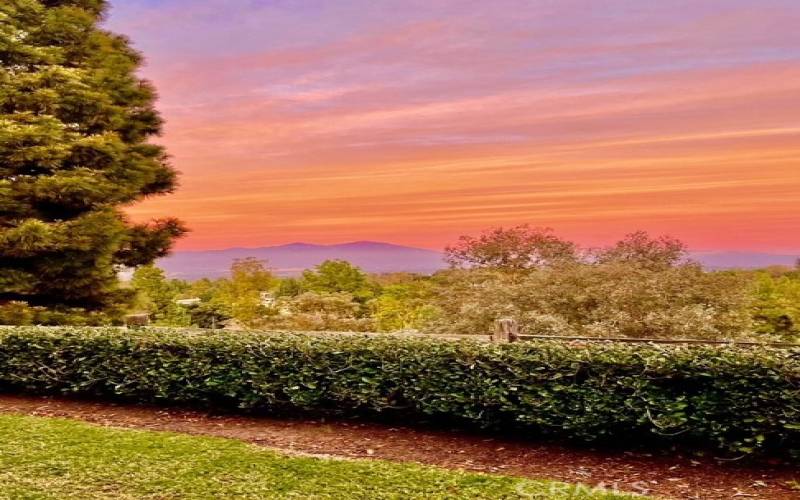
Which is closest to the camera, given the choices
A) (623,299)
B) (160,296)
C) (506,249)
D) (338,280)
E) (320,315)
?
(623,299)

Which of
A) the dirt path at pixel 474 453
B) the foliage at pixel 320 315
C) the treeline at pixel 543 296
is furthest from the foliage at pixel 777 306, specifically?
the dirt path at pixel 474 453

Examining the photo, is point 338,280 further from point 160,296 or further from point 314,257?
point 160,296

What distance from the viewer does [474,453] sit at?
206 inches

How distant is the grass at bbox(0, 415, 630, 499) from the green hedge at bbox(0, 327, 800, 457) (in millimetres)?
927

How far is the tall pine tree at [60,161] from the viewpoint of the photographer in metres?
11.7

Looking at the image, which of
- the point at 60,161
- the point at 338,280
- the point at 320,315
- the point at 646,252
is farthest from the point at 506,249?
the point at 60,161

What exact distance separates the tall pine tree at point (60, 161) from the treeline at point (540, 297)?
Answer: 73 centimetres

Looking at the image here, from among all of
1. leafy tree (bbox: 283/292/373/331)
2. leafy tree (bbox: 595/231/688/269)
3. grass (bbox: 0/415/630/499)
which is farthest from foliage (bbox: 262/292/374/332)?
grass (bbox: 0/415/630/499)

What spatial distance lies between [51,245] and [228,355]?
7065mm

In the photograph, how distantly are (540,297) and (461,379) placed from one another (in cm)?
1045

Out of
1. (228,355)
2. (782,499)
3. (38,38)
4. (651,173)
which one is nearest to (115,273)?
(38,38)

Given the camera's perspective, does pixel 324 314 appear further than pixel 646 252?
Yes

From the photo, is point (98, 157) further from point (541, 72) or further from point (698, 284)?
point (698, 284)

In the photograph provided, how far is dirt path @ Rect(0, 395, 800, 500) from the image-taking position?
14.7 ft
